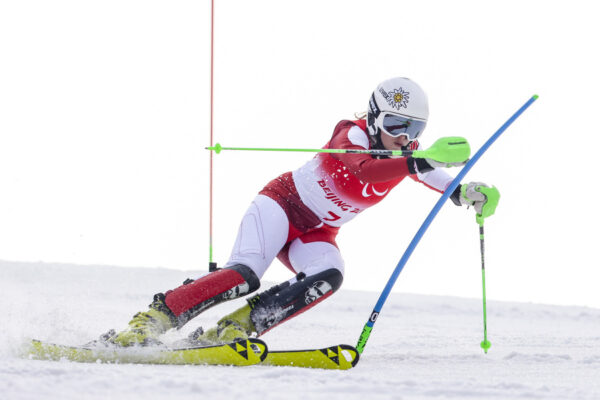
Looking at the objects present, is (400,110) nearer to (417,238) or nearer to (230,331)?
(417,238)

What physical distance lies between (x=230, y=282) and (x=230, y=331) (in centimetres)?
23

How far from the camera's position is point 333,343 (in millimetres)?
4387

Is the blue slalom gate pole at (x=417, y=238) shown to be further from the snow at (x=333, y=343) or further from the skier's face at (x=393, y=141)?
the skier's face at (x=393, y=141)

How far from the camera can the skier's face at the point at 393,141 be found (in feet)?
11.8

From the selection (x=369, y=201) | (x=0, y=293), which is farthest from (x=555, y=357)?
(x=0, y=293)

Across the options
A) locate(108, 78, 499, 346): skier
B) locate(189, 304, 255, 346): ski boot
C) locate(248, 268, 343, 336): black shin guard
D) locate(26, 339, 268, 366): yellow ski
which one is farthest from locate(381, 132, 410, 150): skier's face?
locate(26, 339, 268, 366): yellow ski

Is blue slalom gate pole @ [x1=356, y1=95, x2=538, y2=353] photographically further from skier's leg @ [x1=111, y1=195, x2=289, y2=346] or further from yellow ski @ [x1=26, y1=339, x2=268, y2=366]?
yellow ski @ [x1=26, y1=339, x2=268, y2=366]

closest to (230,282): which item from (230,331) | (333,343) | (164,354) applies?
(230,331)

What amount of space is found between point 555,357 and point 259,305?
1.47m

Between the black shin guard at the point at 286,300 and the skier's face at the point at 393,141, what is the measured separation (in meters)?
0.72

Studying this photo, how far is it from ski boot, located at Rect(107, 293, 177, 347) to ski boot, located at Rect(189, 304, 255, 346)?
0.14m

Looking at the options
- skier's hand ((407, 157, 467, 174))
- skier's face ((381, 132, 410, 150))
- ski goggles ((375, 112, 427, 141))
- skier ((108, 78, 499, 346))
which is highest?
ski goggles ((375, 112, 427, 141))

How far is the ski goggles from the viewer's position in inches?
140

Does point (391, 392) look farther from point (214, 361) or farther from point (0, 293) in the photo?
point (0, 293)
